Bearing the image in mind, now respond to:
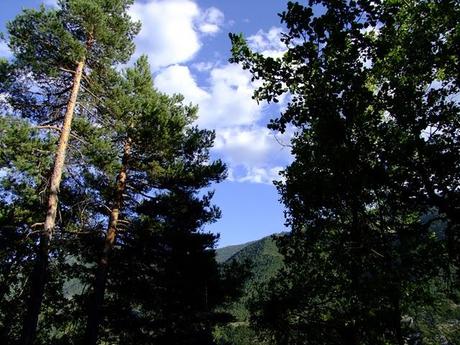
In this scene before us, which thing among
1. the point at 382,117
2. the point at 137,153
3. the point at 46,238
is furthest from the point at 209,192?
the point at 382,117

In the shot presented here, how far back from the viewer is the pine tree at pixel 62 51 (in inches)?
596

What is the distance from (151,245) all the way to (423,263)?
41.1ft

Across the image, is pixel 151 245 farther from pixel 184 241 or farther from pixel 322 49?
pixel 322 49

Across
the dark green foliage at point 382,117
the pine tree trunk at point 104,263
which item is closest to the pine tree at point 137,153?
the pine tree trunk at point 104,263

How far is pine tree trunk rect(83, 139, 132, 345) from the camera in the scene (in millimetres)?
14074

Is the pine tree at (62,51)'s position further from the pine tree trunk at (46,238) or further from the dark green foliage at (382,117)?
the dark green foliage at (382,117)

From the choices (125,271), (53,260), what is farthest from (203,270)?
(53,260)

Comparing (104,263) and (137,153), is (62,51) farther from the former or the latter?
(104,263)

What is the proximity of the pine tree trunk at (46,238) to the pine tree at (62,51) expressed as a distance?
0.11 ft

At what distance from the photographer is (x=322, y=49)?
6426 mm

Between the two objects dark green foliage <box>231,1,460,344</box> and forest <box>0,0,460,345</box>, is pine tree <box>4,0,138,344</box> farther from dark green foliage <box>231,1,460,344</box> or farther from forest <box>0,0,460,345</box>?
dark green foliage <box>231,1,460,344</box>

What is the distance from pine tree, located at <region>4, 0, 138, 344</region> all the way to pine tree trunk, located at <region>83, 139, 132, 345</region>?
2455mm

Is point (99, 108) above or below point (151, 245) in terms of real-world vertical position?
above

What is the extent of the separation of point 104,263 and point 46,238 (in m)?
2.66
